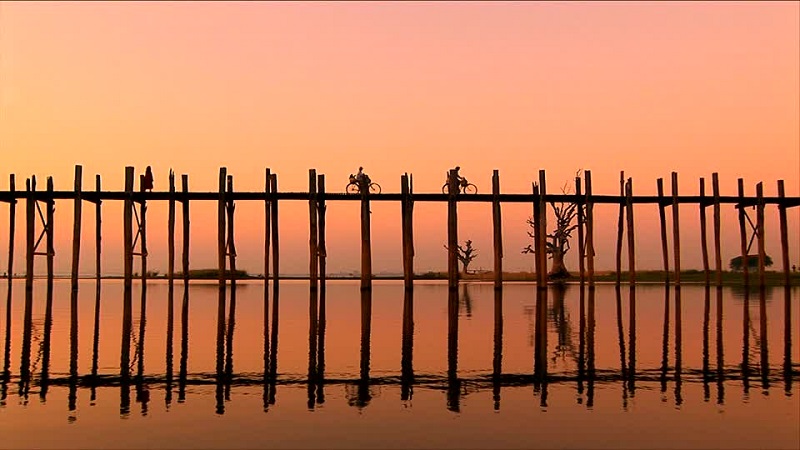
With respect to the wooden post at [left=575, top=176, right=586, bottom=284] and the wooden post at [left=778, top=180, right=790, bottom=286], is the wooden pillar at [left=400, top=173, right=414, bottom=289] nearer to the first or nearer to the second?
→ the wooden post at [left=575, top=176, right=586, bottom=284]

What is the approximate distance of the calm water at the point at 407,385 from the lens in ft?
24.5

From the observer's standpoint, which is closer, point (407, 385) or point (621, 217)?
point (407, 385)

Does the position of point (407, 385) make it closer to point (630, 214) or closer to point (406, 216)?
point (406, 216)

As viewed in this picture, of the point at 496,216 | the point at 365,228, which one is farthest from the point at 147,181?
the point at 496,216

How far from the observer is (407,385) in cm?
1005

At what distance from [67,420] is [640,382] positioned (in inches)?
269

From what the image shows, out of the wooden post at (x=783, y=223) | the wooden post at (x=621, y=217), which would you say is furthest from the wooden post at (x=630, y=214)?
the wooden post at (x=783, y=223)

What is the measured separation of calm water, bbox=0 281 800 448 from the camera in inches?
294

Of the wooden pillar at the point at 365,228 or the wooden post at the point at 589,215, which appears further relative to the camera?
the wooden post at the point at 589,215

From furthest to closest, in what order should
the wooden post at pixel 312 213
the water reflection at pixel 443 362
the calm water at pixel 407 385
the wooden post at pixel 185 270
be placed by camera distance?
the wooden post at pixel 312 213
the wooden post at pixel 185 270
the water reflection at pixel 443 362
the calm water at pixel 407 385

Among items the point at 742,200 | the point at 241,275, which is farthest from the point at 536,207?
the point at 241,275

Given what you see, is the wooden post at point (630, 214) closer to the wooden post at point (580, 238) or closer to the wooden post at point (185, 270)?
the wooden post at point (580, 238)

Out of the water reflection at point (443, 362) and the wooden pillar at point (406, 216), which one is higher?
the wooden pillar at point (406, 216)

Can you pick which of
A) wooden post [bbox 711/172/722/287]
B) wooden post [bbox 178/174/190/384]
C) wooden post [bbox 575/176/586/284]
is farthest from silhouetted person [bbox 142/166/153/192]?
wooden post [bbox 711/172/722/287]
